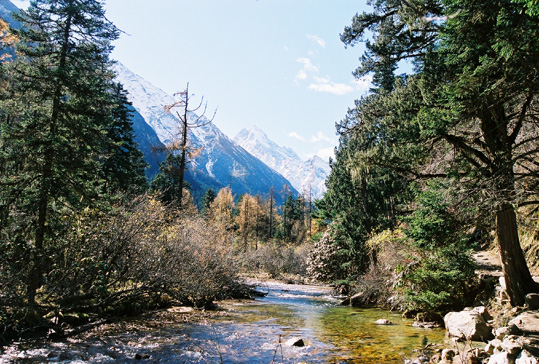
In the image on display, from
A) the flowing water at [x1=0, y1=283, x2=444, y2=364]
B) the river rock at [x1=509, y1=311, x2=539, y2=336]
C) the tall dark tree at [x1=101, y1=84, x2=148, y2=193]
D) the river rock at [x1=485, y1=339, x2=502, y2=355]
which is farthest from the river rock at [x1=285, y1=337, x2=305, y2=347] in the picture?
the tall dark tree at [x1=101, y1=84, x2=148, y2=193]

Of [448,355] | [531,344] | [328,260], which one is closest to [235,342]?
[448,355]

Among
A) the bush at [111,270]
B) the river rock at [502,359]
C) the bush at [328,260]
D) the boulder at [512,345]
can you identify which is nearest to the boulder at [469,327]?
the boulder at [512,345]

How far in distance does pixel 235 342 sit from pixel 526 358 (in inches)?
243

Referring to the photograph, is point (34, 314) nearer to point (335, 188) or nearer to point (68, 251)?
point (68, 251)

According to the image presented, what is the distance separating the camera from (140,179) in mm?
31469

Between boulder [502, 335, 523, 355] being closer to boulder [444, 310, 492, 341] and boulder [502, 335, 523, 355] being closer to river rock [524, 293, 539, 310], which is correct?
boulder [444, 310, 492, 341]

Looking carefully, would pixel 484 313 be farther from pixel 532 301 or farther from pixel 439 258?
pixel 439 258

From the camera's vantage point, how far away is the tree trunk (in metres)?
9.27

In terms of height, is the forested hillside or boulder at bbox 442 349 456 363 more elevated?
the forested hillside

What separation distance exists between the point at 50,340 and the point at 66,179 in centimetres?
417

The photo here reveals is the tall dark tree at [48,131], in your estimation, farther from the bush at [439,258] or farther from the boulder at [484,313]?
the boulder at [484,313]

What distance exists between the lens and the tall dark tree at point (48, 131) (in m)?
9.15

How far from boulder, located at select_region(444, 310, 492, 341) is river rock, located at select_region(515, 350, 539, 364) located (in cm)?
307

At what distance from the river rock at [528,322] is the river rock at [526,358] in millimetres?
1591
